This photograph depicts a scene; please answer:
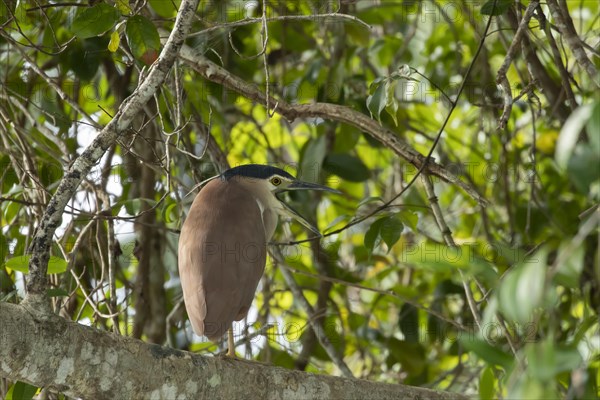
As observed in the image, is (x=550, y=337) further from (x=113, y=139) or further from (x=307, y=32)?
(x=307, y=32)

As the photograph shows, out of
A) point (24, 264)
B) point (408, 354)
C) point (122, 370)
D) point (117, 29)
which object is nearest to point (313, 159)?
point (408, 354)

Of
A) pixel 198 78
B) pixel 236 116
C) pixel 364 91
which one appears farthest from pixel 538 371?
pixel 236 116

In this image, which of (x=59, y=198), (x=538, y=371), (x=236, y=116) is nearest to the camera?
(x=538, y=371)

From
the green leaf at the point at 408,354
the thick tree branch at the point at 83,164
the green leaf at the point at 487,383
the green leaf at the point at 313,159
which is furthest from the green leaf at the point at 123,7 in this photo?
the green leaf at the point at 408,354

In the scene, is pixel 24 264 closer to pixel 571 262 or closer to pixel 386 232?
pixel 386 232

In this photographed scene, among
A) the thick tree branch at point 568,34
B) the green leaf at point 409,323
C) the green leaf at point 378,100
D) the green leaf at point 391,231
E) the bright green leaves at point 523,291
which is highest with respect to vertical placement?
the thick tree branch at point 568,34

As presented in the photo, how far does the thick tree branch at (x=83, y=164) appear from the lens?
1635mm

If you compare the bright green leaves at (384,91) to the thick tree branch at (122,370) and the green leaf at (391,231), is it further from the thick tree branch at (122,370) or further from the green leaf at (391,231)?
the thick tree branch at (122,370)

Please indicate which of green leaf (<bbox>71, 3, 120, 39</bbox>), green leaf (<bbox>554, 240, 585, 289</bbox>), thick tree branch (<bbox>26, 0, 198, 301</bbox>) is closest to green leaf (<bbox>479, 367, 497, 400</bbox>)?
green leaf (<bbox>554, 240, 585, 289</bbox>)

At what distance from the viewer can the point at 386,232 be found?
250cm

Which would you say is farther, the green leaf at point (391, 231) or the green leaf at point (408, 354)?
the green leaf at point (408, 354)

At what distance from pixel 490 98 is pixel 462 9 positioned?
422 mm

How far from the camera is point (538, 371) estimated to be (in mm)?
849

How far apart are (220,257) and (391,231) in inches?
21.4
